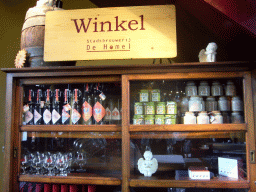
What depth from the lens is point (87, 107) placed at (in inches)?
73.0

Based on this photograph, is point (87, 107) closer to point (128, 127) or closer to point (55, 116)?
point (55, 116)

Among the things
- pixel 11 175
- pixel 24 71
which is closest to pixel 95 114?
pixel 24 71

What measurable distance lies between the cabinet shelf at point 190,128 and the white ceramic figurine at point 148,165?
9.0 inches

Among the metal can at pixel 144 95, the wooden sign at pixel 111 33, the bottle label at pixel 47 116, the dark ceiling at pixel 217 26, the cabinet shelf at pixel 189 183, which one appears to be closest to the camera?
the dark ceiling at pixel 217 26

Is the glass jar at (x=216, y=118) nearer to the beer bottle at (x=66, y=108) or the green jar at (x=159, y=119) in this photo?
the green jar at (x=159, y=119)

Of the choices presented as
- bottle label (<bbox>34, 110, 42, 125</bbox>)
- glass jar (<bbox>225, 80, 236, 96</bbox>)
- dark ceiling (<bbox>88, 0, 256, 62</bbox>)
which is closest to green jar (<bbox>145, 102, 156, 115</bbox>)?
glass jar (<bbox>225, 80, 236, 96</bbox>)

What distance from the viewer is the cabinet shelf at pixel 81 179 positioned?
1655 mm

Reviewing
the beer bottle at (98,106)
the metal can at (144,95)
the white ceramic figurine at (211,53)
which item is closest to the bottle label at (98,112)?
the beer bottle at (98,106)

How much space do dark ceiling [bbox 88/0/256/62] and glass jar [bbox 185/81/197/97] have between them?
1.45 ft

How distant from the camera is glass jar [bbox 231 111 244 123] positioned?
5.30 feet

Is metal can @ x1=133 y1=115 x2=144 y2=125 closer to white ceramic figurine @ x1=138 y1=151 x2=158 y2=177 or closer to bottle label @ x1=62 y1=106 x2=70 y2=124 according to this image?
white ceramic figurine @ x1=138 y1=151 x2=158 y2=177

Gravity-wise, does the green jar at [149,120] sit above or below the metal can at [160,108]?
below

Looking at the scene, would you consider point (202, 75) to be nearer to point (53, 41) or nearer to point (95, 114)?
point (95, 114)

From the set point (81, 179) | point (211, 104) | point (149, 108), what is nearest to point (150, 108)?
point (149, 108)
